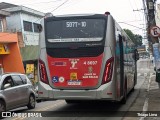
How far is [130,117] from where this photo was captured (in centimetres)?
1252

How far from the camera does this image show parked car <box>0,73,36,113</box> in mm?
13984

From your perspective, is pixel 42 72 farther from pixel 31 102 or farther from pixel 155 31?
pixel 155 31

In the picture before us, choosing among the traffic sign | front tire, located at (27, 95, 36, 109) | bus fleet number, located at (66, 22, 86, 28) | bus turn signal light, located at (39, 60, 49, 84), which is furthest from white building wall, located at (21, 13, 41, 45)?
bus fleet number, located at (66, 22, 86, 28)

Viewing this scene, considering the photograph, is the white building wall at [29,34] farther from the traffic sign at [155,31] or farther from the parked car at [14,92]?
the parked car at [14,92]

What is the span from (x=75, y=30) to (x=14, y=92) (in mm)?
3763

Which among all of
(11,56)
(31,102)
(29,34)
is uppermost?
(29,34)

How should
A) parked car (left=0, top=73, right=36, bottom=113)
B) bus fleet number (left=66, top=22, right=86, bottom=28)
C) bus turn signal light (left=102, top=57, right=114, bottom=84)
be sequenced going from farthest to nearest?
1. parked car (left=0, top=73, right=36, bottom=113)
2. bus fleet number (left=66, top=22, right=86, bottom=28)
3. bus turn signal light (left=102, top=57, right=114, bottom=84)

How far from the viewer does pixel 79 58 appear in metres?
12.6

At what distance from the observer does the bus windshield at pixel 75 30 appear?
41.5ft

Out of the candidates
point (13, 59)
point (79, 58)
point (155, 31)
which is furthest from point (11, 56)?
point (79, 58)

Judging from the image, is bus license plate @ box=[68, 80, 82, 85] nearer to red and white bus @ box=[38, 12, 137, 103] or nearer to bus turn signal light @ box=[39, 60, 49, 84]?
red and white bus @ box=[38, 12, 137, 103]

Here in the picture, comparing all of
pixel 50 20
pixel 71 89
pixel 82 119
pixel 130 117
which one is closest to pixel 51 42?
pixel 50 20

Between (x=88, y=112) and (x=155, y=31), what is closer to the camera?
(x=88, y=112)

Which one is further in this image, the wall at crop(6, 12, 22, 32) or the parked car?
the wall at crop(6, 12, 22, 32)
